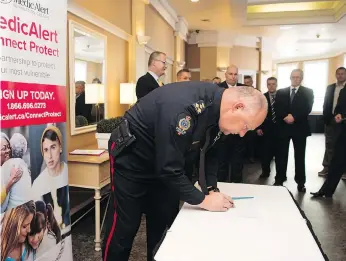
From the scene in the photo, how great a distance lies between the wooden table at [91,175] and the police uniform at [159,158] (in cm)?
88

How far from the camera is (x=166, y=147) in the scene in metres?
1.28

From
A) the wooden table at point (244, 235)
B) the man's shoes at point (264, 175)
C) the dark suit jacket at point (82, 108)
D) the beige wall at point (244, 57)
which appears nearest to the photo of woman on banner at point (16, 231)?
the wooden table at point (244, 235)

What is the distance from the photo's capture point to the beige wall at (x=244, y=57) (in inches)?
410

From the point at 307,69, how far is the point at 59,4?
13.7 metres

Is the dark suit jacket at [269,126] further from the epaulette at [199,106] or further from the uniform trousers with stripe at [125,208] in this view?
the epaulette at [199,106]

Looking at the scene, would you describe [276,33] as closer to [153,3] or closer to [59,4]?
[153,3]

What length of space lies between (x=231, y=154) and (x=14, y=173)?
8.47ft

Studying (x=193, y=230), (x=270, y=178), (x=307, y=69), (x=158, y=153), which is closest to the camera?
(x=193, y=230)

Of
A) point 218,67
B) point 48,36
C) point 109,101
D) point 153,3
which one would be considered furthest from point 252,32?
point 48,36

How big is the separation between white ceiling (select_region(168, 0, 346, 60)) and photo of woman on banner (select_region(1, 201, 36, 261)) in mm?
5402

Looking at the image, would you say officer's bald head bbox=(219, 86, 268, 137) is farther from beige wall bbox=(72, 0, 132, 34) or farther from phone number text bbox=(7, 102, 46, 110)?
beige wall bbox=(72, 0, 132, 34)

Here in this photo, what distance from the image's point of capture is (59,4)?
1984mm

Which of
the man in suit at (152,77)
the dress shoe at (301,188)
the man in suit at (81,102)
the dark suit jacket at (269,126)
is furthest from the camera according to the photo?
the dark suit jacket at (269,126)

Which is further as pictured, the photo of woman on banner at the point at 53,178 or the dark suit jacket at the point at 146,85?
the dark suit jacket at the point at 146,85
